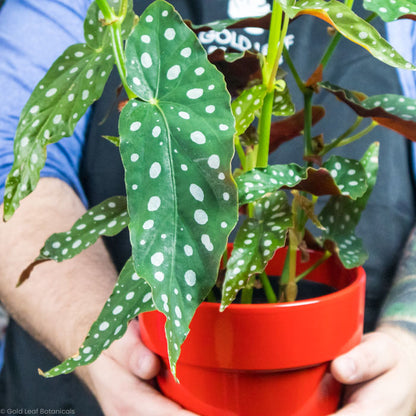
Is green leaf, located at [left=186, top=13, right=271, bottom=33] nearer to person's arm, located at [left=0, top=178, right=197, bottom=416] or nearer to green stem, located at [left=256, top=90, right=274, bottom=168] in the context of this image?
green stem, located at [left=256, top=90, right=274, bottom=168]

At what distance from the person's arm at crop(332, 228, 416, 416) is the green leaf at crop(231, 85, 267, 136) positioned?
0.25 metres

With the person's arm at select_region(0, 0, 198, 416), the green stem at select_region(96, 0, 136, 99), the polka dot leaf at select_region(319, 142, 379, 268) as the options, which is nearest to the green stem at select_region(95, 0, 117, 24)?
the green stem at select_region(96, 0, 136, 99)

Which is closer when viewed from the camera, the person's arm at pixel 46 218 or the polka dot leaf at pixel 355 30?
the polka dot leaf at pixel 355 30

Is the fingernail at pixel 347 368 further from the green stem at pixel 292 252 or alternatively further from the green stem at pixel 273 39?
the green stem at pixel 273 39

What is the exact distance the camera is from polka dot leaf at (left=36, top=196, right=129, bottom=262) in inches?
18.2

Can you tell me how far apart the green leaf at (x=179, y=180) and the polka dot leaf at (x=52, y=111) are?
84 millimetres

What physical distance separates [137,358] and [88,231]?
0.48ft

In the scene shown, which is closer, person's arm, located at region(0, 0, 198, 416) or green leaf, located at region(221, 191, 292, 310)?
green leaf, located at region(221, 191, 292, 310)

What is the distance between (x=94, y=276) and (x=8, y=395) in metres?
0.40

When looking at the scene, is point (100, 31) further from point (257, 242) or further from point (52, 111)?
point (257, 242)

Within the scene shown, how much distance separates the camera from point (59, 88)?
17.5 inches

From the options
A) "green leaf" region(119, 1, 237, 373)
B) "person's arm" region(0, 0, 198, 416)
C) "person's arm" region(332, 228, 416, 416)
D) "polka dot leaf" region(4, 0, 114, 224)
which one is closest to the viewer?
"green leaf" region(119, 1, 237, 373)

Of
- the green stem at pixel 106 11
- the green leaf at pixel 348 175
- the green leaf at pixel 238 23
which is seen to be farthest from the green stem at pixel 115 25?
the green leaf at pixel 348 175

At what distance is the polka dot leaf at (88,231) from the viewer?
46 centimetres
